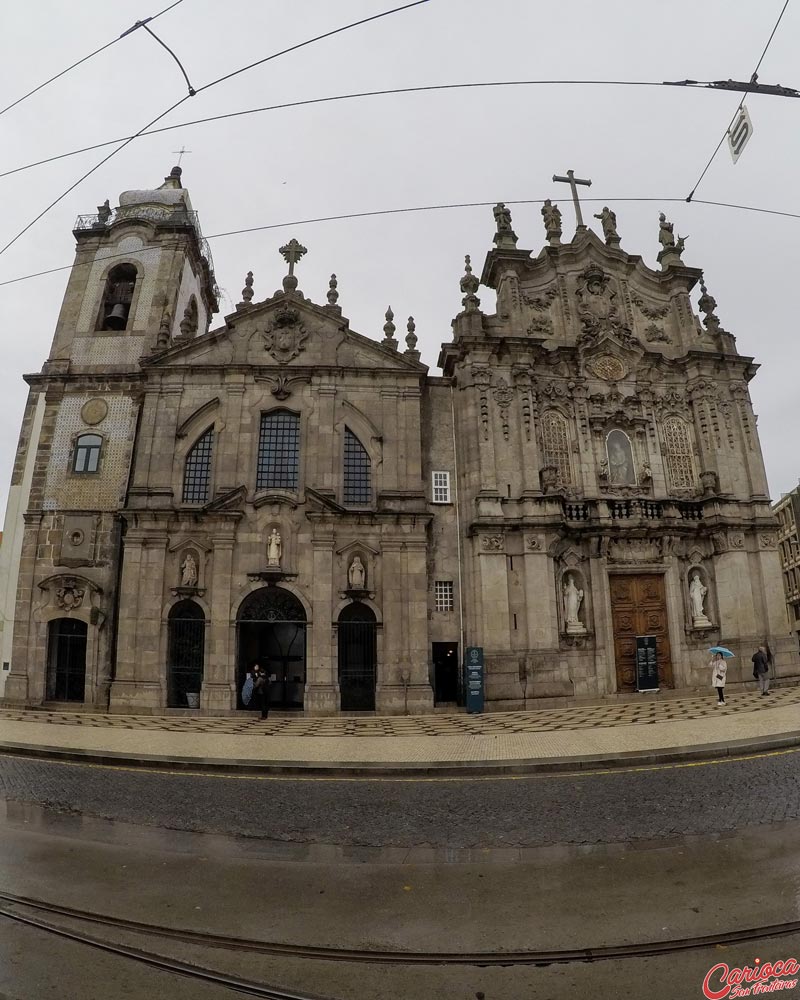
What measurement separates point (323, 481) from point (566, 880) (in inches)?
713

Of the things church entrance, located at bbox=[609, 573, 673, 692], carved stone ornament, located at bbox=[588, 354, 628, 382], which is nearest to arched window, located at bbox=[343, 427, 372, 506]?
church entrance, located at bbox=[609, 573, 673, 692]

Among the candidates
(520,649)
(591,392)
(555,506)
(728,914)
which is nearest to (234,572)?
(520,649)

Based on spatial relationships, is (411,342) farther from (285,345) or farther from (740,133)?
(740,133)

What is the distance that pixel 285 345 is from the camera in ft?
80.7

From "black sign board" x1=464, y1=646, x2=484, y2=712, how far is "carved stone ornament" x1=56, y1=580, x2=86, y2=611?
571 inches

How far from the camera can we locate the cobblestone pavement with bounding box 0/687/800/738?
54.0 ft

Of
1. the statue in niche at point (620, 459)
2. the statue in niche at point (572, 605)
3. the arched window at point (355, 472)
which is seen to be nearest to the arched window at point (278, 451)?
the arched window at point (355, 472)

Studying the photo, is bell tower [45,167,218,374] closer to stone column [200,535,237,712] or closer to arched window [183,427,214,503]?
arched window [183,427,214,503]

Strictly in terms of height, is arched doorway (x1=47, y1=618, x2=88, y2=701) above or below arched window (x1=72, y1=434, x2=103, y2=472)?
below

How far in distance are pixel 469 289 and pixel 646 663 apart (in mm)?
17142

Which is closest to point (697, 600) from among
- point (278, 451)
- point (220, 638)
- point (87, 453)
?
point (278, 451)

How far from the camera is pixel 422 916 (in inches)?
206

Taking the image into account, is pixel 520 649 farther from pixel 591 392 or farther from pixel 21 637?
pixel 21 637

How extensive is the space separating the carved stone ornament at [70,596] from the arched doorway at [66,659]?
53 centimetres
